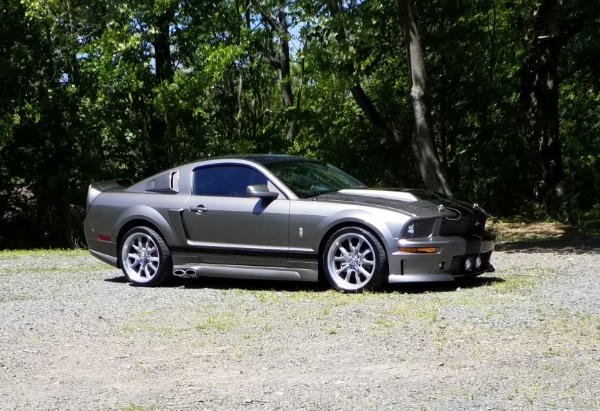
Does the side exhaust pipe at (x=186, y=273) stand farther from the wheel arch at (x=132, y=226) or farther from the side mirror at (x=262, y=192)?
the side mirror at (x=262, y=192)

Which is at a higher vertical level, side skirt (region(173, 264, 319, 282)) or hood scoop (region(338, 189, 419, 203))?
hood scoop (region(338, 189, 419, 203))

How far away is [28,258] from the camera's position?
16.9 m

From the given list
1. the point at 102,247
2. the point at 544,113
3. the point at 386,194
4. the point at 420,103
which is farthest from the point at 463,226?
the point at 544,113

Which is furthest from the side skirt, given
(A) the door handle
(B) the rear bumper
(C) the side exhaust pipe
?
(B) the rear bumper

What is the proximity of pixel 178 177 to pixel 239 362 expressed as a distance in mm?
5125

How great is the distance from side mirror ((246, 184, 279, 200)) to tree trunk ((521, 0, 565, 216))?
13.1m

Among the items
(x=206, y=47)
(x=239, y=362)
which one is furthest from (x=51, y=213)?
(x=239, y=362)

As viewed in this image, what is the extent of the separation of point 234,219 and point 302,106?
16345 mm

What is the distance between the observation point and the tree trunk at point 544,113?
76.2 feet

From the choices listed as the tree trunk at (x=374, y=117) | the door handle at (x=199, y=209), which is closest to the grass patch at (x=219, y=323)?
the door handle at (x=199, y=209)

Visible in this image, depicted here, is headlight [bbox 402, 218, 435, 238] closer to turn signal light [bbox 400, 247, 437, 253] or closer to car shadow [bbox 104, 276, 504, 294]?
turn signal light [bbox 400, 247, 437, 253]

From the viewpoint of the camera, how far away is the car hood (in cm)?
1059

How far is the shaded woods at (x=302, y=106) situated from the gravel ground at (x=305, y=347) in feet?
38.0

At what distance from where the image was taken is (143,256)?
39.4ft
